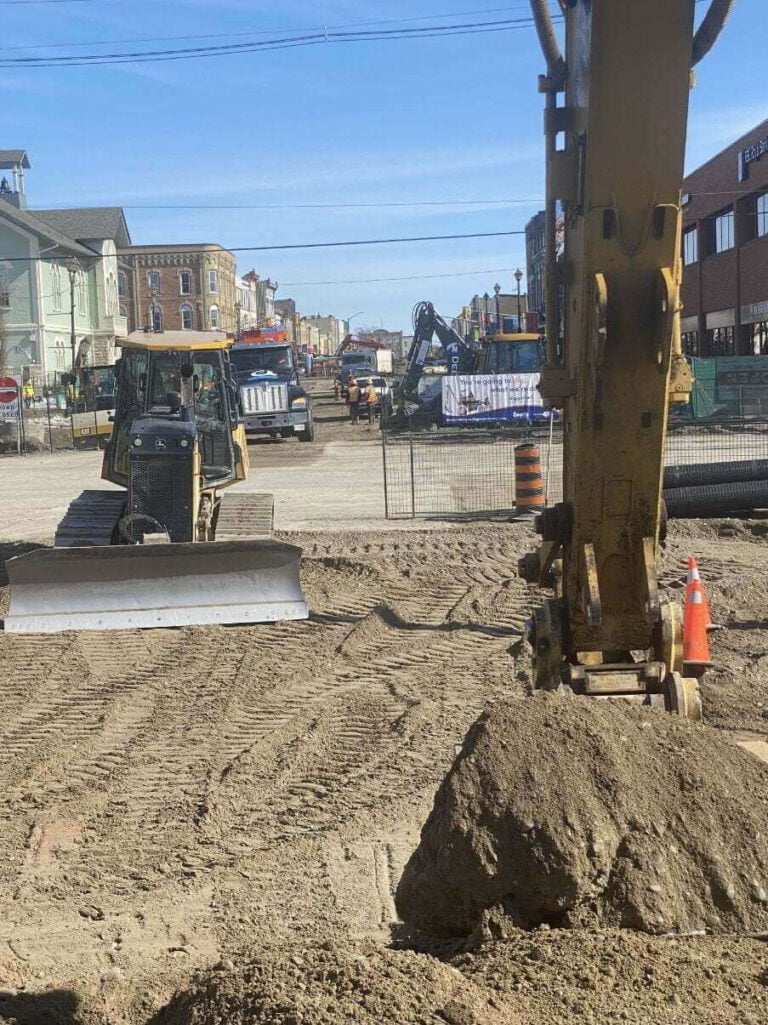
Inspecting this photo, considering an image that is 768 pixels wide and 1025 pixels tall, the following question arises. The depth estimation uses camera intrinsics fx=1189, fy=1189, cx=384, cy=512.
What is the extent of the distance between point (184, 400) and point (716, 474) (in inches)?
299

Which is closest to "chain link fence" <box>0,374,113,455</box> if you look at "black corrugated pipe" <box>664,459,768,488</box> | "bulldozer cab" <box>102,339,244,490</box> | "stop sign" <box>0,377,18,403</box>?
"stop sign" <box>0,377,18,403</box>

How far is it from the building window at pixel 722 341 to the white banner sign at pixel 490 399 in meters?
18.4

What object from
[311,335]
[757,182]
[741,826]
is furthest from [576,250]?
[311,335]

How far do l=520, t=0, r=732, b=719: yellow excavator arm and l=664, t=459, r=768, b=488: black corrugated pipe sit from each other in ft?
32.0

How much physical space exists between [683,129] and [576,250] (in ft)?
2.76

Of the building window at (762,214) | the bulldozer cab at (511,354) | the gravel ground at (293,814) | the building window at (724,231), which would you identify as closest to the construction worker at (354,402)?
the bulldozer cab at (511,354)

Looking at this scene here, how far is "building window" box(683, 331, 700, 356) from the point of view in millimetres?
53844

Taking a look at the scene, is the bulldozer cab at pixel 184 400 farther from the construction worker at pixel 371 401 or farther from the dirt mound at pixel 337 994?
the construction worker at pixel 371 401

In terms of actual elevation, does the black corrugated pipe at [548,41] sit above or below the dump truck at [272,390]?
above

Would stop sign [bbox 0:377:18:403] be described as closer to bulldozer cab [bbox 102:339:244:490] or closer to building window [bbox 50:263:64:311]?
bulldozer cab [bbox 102:339:244:490]

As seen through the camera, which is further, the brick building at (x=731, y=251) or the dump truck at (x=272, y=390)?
the brick building at (x=731, y=251)

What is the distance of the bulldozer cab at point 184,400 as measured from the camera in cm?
1302

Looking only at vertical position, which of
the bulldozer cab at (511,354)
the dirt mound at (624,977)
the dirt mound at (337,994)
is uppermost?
the bulldozer cab at (511,354)

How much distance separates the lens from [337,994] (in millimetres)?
3629
